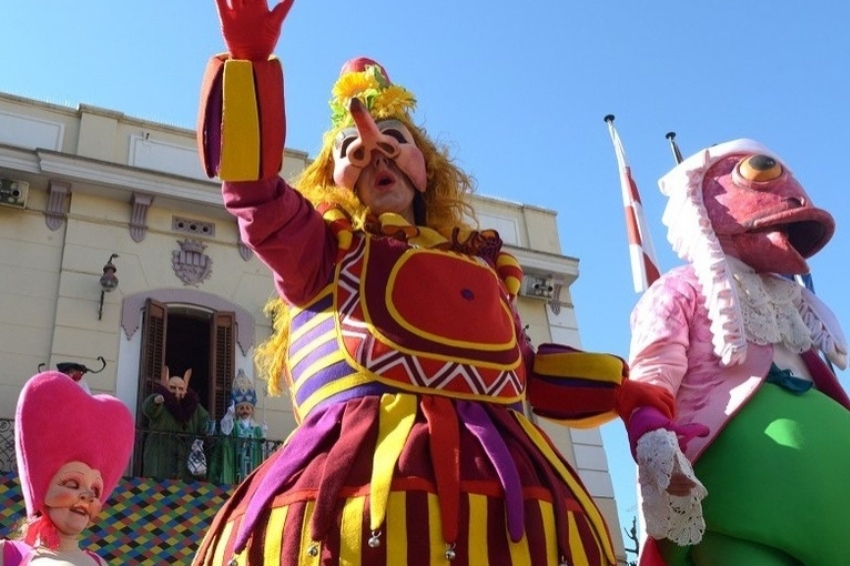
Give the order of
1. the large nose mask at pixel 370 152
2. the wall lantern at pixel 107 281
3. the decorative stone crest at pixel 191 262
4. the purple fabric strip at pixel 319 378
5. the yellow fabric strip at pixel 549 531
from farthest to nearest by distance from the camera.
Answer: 1. the decorative stone crest at pixel 191 262
2. the wall lantern at pixel 107 281
3. the large nose mask at pixel 370 152
4. the purple fabric strip at pixel 319 378
5. the yellow fabric strip at pixel 549 531

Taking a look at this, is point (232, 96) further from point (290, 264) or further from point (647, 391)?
point (647, 391)

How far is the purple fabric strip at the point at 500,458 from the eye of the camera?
2037 millimetres

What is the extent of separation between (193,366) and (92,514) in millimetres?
8157

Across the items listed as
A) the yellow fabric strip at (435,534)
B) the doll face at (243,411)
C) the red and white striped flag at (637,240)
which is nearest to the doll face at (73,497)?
the yellow fabric strip at (435,534)

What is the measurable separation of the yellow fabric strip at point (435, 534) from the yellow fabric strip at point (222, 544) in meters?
0.48

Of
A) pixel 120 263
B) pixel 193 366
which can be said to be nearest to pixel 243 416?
pixel 193 366

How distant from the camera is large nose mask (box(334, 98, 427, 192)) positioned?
2.77 meters

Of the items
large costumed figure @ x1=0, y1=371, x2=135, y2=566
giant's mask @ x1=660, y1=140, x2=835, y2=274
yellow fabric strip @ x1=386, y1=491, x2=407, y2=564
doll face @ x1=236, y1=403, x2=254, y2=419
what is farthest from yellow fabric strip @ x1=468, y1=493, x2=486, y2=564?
doll face @ x1=236, y1=403, x2=254, y2=419

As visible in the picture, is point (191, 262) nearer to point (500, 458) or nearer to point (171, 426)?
point (171, 426)

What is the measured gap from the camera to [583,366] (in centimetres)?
269

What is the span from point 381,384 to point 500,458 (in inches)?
13.4

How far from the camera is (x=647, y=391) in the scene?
257 centimetres

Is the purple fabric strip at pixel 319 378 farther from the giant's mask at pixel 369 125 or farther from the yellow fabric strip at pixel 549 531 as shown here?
the giant's mask at pixel 369 125

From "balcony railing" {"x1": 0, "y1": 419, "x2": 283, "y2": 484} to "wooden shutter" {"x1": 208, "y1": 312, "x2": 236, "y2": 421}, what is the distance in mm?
659
